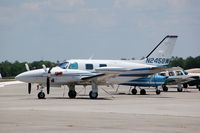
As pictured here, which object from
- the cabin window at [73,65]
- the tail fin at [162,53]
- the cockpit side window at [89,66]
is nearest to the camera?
the cabin window at [73,65]

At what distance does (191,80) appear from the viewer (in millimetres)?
57125

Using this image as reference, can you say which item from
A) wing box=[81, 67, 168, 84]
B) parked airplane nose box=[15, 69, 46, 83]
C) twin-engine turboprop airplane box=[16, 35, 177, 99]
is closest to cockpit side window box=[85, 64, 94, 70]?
twin-engine turboprop airplane box=[16, 35, 177, 99]

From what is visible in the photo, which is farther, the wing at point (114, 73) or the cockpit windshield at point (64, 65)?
the cockpit windshield at point (64, 65)

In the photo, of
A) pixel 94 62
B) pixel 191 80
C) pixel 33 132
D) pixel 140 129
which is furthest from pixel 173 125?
pixel 191 80

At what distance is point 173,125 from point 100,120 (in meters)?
2.57

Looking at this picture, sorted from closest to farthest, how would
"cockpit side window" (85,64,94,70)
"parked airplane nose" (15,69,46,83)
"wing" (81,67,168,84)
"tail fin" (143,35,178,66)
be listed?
"parked airplane nose" (15,69,46,83)
"wing" (81,67,168,84)
"cockpit side window" (85,64,94,70)
"tail fin" (143,35,178,66)

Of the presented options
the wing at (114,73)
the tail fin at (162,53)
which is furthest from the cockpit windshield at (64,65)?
the tail fin at (162,53)

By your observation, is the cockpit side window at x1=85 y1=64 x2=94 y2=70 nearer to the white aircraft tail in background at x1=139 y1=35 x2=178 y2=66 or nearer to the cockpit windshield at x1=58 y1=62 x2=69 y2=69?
the cockpit windshield at x1=58 y1=62 x2=69 y2=69

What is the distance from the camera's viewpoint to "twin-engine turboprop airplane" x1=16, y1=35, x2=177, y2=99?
115 ft

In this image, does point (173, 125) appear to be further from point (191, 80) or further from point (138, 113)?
point (191, 80)

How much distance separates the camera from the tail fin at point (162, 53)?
144 feet

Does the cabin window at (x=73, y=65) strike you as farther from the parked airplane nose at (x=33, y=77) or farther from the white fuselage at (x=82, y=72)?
the parked airplane nose at (x=33, y=77)

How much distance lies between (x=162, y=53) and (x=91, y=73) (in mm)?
9630

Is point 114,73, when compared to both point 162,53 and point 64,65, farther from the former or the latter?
point 162,53
